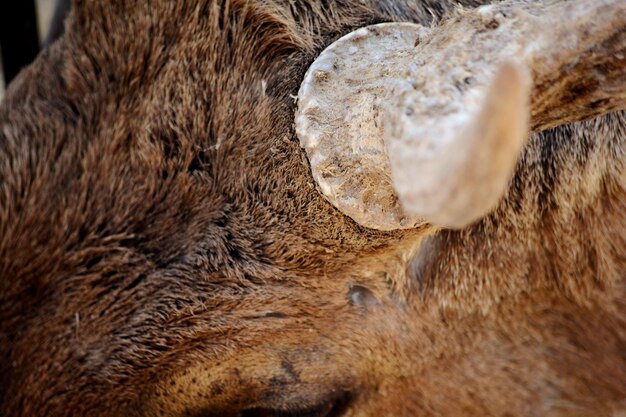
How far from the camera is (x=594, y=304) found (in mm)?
1739

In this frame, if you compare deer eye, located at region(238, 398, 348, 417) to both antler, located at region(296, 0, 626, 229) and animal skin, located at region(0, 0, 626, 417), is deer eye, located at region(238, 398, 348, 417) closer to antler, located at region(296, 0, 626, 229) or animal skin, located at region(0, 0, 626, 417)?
animal skin, located at region(0, 0, 626, 417)

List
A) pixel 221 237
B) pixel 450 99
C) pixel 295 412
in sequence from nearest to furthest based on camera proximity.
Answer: pixel 450 99 < pixel 221 237 < pixel 295 412

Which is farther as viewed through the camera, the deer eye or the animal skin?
the deer eye

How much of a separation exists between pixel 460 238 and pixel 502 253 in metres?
0.11

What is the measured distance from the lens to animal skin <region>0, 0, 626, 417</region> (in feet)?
4.93

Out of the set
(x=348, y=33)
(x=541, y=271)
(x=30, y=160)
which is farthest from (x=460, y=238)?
(x=30, y=160)

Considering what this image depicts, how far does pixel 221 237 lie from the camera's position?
1.50 meters

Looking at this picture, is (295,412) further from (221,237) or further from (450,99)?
(450,99)

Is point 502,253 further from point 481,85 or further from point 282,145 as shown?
point 481,85

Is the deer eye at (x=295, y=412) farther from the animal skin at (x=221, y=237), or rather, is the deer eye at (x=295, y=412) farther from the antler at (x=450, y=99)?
the antler at (x=450, y=99)

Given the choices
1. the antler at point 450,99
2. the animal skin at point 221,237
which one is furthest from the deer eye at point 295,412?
the antler at point 450,99

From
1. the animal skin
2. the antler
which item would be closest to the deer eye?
the animal skin

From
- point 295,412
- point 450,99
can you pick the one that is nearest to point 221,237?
point 295,412

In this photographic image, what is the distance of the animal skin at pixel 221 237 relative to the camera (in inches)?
59.2
